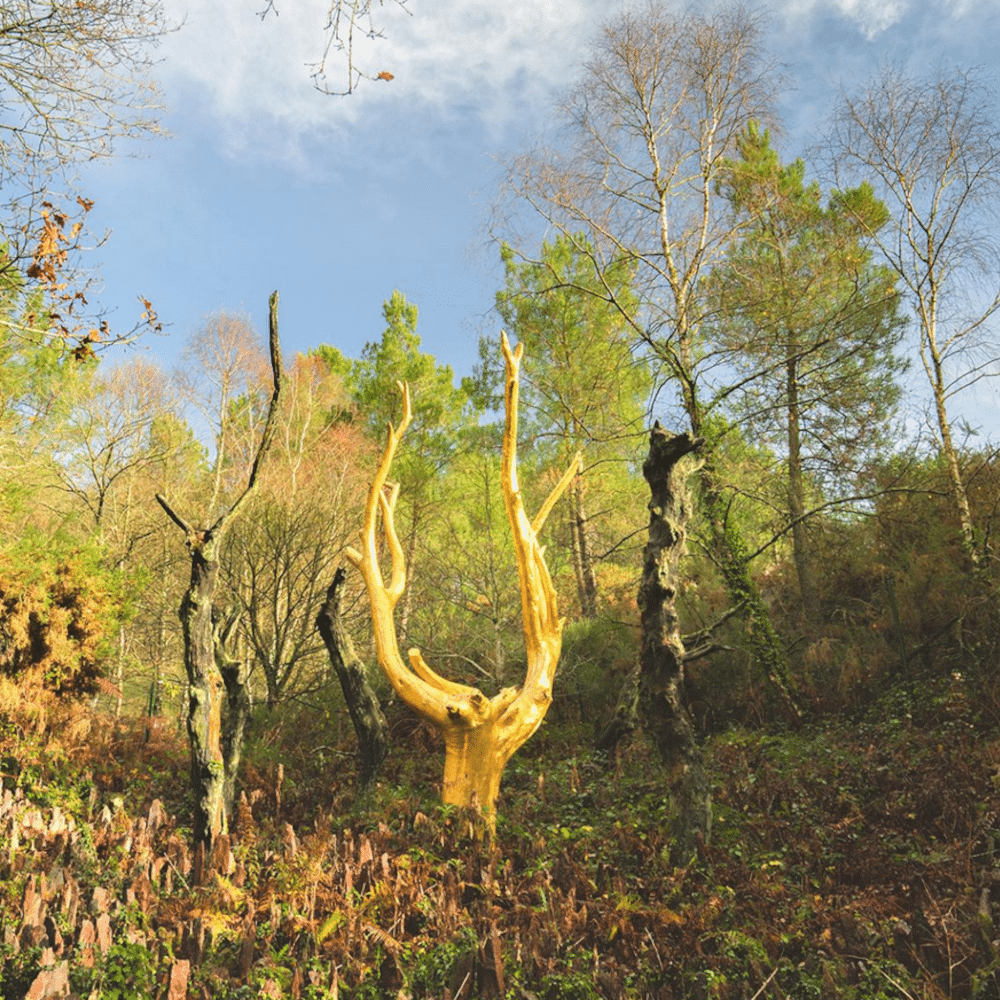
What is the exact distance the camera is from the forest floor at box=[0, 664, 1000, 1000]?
270 cm

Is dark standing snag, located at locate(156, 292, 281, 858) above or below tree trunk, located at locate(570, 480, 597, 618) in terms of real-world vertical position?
below

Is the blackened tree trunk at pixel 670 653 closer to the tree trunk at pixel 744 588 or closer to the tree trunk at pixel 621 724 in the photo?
the tree trunk at pixel 744 588

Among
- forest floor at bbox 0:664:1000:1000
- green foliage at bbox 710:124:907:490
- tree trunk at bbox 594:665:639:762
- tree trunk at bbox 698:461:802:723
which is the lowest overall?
forest floor at bbox 0:664:1000:1000

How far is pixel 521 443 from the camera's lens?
1306cm

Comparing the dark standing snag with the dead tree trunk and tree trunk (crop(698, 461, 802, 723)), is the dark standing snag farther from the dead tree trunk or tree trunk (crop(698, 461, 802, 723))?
tree trunk (crop(698, 461, 802, 723))

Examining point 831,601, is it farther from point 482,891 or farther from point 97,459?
point 97,459

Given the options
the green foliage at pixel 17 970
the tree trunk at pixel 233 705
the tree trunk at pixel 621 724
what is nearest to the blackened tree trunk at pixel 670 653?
the tree trunk at pixel 621 724

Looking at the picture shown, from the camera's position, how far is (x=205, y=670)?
17.9ft

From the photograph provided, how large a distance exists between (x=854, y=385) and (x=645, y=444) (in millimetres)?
3547

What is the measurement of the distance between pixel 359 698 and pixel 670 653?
320 centimetres

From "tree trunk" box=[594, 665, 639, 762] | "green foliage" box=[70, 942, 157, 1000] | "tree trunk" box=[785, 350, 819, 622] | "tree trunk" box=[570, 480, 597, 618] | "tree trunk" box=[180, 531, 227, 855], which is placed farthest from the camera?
"tree trunk" box=[570, 480, 597, 618]

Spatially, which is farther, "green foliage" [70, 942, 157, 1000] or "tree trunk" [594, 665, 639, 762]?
"tree trunk" [594, 665, 639, 762]

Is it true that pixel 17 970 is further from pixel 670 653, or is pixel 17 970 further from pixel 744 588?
pixel 744 588

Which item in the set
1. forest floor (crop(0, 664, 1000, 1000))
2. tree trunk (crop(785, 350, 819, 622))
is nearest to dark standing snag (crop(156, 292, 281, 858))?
forest floor (crop(0, 664, 1000, 1000))
